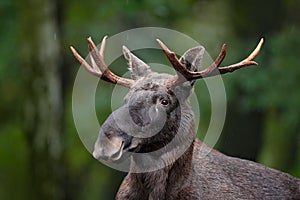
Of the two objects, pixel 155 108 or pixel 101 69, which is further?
pixel 101 69

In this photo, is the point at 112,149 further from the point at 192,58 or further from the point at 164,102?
the point at 192,58

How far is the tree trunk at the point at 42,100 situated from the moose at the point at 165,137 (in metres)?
4.71

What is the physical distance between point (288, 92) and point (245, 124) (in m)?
1.21

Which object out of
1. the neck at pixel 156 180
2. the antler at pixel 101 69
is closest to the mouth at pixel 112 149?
the neck at pixel 156 180

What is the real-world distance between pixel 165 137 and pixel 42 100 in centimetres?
546

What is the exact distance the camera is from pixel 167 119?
789cm

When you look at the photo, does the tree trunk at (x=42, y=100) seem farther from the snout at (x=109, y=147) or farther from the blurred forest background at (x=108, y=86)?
the snout at (x=109, y=147)

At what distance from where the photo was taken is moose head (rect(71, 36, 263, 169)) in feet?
24.4

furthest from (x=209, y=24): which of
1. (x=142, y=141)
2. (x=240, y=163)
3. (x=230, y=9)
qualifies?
(x=142, y=141)

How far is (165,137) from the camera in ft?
26.0

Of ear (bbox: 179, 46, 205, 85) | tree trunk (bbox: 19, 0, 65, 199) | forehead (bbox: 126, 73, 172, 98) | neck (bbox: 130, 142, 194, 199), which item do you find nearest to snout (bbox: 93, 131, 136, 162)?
forehead (bbox: 126, 73, 172, 98)

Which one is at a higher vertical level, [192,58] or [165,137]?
[192,58]

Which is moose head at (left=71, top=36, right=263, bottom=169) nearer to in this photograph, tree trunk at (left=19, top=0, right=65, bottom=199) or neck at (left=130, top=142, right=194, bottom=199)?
neck at (left=130, top=142, right=194, bottom=199)


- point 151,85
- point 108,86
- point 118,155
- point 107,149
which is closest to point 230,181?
point 151,85
